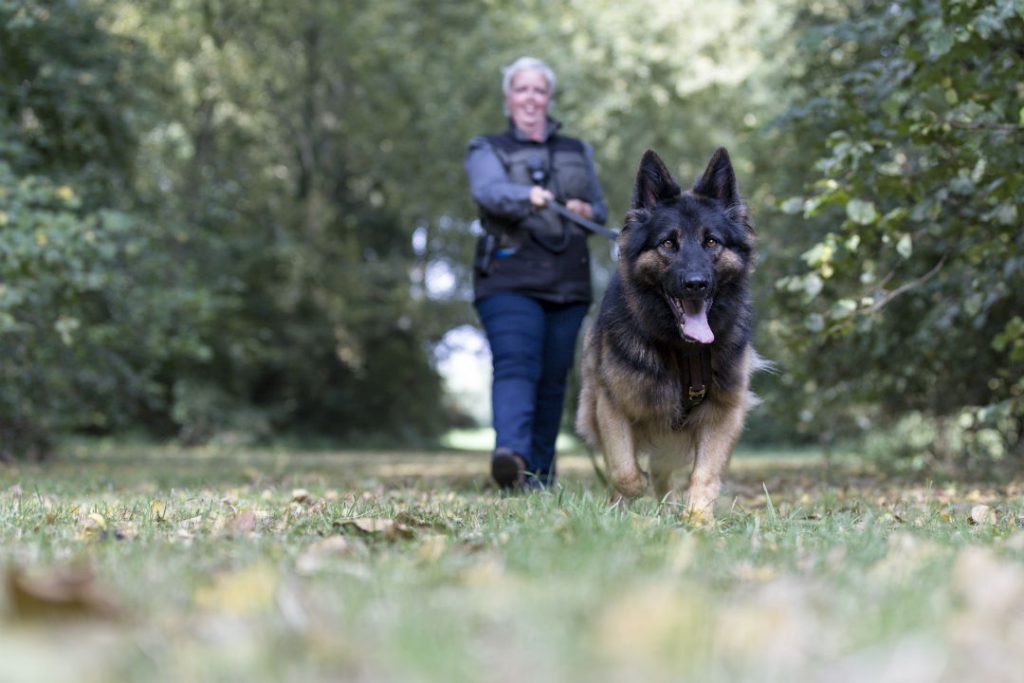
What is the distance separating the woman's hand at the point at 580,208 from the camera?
6.70 metres

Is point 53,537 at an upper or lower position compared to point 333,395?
upper

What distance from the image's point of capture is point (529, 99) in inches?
275

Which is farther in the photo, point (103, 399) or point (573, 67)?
point (573, 67)

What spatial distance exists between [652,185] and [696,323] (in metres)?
0.73

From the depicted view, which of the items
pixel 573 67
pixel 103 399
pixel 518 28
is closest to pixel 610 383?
pixel 103 399

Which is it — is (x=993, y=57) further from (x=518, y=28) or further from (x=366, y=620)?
(x=518, y=28)

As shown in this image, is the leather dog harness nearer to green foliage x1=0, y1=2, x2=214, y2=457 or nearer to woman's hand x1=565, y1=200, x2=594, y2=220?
woman's hand x1=565, y1=200, x2=594, y2=220

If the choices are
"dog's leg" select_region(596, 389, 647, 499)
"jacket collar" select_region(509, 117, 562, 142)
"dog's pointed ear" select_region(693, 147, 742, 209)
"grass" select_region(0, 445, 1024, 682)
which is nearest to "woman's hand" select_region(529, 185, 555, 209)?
"jacket collar" select_region(509, 117, 562, 142)

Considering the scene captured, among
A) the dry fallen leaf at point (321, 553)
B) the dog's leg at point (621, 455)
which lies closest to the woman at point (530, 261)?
the dog's leg at point (621, 455)

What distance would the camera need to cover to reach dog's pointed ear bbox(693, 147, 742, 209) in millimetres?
5055

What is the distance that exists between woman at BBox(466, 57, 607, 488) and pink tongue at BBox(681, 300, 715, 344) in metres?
1.80

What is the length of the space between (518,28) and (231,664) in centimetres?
1995

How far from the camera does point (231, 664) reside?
5.40 feet

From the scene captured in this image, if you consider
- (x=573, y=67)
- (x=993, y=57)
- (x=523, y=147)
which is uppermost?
(x=573, y=67)
